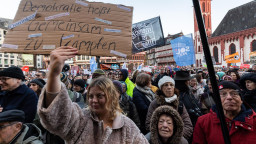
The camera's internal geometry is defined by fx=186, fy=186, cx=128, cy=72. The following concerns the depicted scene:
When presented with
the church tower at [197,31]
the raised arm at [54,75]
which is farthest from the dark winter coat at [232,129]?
the church tower at [197,31]

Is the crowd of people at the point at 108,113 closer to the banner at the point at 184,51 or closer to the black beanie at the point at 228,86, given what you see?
the black beanie at the point at 228,86

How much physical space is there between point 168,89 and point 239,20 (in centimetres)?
4867

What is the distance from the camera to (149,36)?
5574 millimetres

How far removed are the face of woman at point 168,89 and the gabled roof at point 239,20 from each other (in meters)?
44.6

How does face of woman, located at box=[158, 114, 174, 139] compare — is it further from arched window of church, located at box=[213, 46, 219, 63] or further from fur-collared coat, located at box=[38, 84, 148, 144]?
arched window of church, located at box=[213, 46, 219, 63]

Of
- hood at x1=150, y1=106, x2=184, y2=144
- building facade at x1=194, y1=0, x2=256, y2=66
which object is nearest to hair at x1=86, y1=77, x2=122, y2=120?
hood at x1=150, y1=106, x2=184, y2=144

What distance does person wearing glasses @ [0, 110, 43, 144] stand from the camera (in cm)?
208

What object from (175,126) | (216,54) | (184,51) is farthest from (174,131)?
(216,54)

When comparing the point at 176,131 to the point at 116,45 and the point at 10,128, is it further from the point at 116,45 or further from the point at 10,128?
the point at 10,128

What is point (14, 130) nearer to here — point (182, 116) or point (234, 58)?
point (182, 116)

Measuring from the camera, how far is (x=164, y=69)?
9453mm

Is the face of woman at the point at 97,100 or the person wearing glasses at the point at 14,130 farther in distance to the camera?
the person wearing glasses at the point at 14,130

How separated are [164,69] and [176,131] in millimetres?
7167

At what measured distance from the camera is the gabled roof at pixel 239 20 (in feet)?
132
